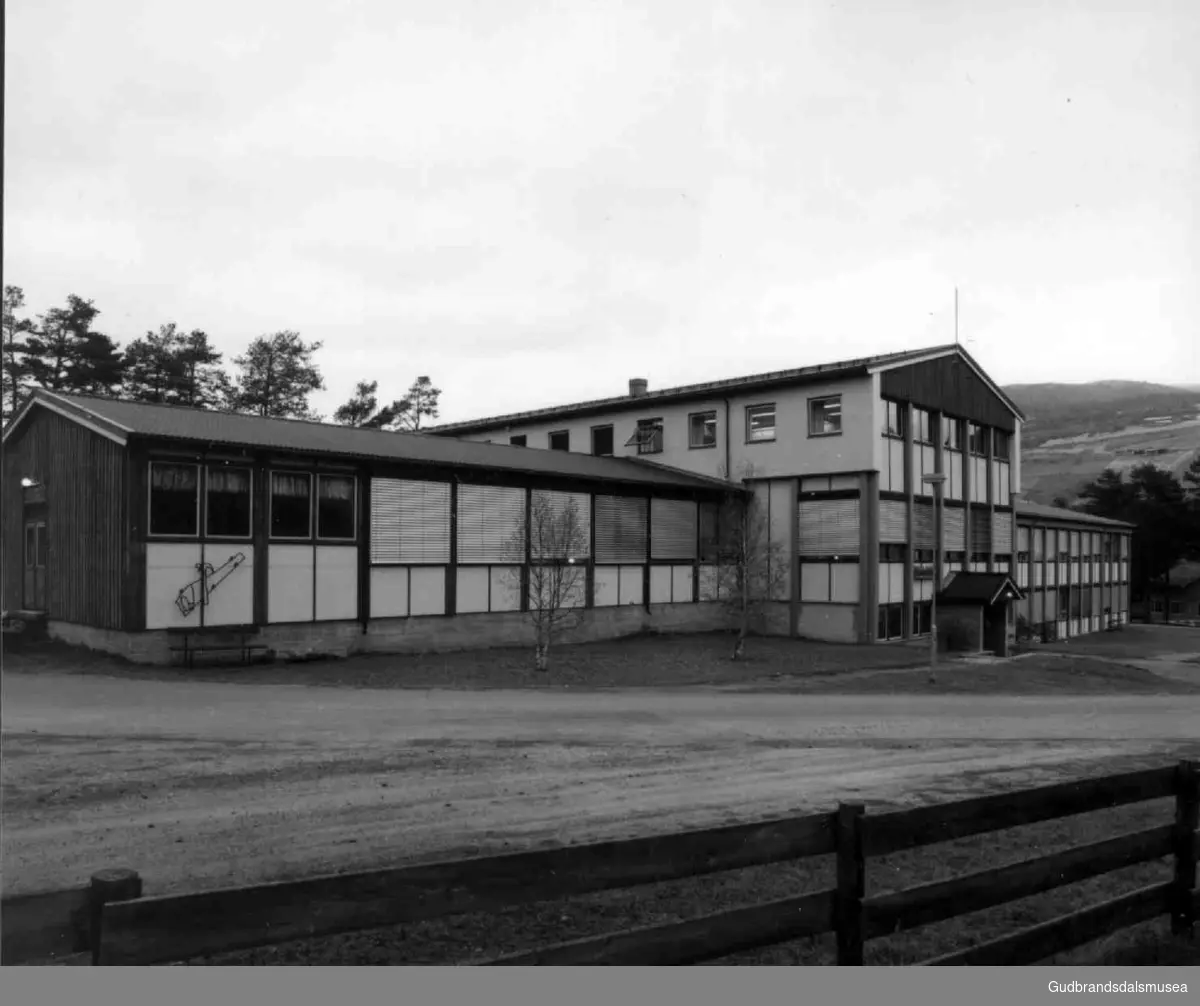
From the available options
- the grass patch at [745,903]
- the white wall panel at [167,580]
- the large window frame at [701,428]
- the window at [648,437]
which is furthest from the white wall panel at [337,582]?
the grass patch at [745,903]

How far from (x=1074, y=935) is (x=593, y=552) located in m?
27.0

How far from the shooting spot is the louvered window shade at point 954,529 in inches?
1565

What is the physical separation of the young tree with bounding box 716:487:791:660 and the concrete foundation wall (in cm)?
235

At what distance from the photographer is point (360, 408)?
209 feet

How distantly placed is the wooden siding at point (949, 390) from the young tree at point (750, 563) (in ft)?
21.4

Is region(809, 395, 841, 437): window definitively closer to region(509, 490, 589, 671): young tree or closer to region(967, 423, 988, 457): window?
region(967, 423, 988, 457): window

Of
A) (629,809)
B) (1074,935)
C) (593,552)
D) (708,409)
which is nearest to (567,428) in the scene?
(708,409)

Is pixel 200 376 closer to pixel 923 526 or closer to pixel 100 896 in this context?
pixel 923 526

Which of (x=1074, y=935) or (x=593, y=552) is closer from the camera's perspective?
(x=1074, y=935)

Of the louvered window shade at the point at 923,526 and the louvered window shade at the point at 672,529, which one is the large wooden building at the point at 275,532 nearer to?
the louvered window shade at the point at 672,529

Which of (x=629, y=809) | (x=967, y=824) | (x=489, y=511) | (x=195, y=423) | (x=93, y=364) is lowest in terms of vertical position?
(x=629, y=809)

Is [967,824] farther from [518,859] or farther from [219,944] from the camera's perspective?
[219,944]

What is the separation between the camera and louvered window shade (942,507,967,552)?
39.8m

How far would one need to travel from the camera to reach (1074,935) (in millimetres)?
5320
